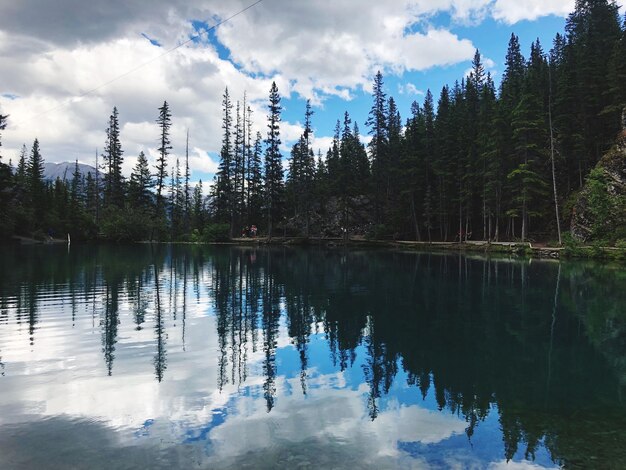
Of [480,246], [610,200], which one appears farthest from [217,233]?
[610,200]

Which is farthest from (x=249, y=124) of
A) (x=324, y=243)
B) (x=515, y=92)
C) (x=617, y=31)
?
(x=617, y=31)

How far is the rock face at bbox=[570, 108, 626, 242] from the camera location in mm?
41156

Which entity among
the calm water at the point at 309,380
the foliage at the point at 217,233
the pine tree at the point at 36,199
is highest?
the pine tree at the point at 36,199

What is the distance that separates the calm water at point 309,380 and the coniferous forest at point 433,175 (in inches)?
1410

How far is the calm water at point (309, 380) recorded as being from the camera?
6445 mm

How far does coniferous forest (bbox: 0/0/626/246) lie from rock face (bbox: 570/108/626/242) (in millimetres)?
361

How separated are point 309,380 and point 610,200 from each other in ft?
142

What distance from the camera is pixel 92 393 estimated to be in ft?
28.3

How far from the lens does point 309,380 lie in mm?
9789

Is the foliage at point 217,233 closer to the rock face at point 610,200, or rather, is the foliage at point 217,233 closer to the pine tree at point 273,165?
the pine tree at point 273,165

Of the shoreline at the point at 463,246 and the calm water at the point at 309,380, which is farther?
the shoreline at the point at 463,246

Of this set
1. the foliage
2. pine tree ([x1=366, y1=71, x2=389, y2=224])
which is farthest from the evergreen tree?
the foliage

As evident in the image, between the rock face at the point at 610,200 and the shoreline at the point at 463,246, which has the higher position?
the rock face at the point at 610,200

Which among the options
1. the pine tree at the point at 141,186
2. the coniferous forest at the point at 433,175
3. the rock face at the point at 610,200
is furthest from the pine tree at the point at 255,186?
the rock face at the point at 610,200
